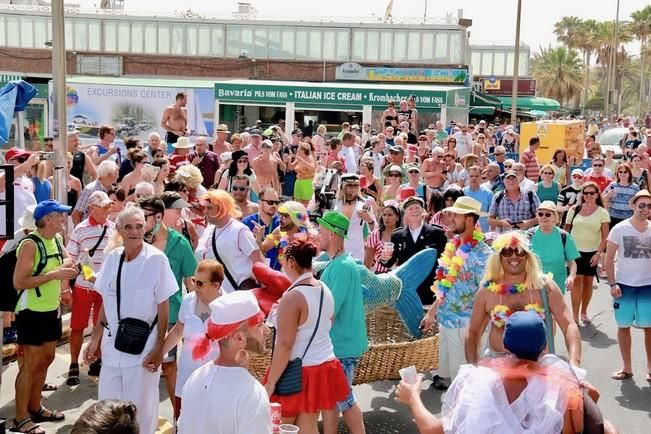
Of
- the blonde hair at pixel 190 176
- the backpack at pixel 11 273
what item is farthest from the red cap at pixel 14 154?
the backpack at pixel 11 273

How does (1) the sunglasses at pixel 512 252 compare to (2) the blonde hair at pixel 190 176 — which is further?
(2) the blonde hair at pixel 190 176

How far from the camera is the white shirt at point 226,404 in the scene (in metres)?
3.62

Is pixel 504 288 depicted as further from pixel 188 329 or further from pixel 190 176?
pixel 190 176

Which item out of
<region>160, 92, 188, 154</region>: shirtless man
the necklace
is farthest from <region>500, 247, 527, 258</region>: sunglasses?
<region>160, 92, 188, 154</region>: shirtless man

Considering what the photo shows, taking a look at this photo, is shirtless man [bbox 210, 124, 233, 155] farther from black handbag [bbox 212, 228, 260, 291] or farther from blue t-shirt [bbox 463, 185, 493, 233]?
black handbag [bbox 212, 228, 260, 291]

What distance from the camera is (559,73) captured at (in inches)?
3127

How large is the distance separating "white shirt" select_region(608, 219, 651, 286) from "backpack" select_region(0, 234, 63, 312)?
516 centimetres

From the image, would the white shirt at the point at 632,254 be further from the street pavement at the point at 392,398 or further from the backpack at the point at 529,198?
the backpack at the point at 529,198

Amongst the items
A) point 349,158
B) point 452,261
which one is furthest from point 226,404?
Answer: point 349,158

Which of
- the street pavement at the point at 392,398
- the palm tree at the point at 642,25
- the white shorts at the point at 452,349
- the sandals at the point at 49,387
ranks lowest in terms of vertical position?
the street pavement at the point at 392,398

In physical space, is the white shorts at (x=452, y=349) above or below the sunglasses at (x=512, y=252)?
below

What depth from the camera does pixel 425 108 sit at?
89.2 feet

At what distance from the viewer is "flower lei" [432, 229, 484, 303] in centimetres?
696

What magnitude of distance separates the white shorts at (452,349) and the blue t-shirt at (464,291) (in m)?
0.06
